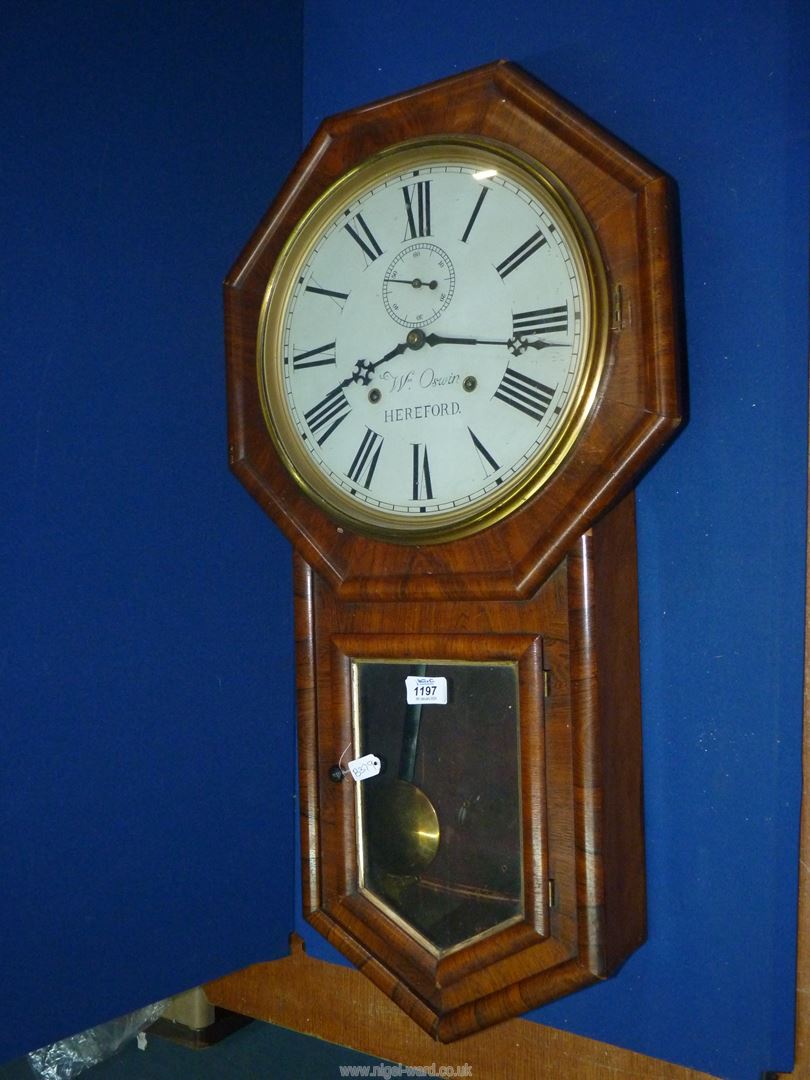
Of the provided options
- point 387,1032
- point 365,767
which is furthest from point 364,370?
point 387,1032

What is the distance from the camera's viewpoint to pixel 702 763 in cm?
121

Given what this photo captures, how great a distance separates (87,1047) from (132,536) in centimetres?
71

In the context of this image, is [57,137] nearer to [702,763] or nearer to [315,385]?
[315,385]

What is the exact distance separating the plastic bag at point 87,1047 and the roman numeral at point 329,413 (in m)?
0.82

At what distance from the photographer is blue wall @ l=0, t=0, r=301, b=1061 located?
1.21 meters

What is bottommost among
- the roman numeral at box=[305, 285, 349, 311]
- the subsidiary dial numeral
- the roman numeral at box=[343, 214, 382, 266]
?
the subsidiary dial numeral

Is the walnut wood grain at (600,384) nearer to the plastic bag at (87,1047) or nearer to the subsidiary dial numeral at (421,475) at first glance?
the subsidiary dial numeral at (421,475)

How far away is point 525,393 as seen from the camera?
1138mm

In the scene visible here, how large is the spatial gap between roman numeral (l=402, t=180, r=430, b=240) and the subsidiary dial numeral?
0.82 ft

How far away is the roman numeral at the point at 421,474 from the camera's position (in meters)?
1.20

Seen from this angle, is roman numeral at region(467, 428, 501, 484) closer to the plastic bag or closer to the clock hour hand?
the clock hour hand

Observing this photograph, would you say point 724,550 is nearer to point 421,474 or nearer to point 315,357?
point 421,474

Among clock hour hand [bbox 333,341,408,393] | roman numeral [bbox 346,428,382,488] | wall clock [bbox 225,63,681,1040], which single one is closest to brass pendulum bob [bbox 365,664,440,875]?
wall clock [bbox 225,63,681,1040]

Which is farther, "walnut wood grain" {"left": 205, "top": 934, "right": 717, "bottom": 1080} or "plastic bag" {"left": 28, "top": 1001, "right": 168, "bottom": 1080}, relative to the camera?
"plastic bag" {"left": 28, "top": 1001, "right": 168, "bottom": 1080}
